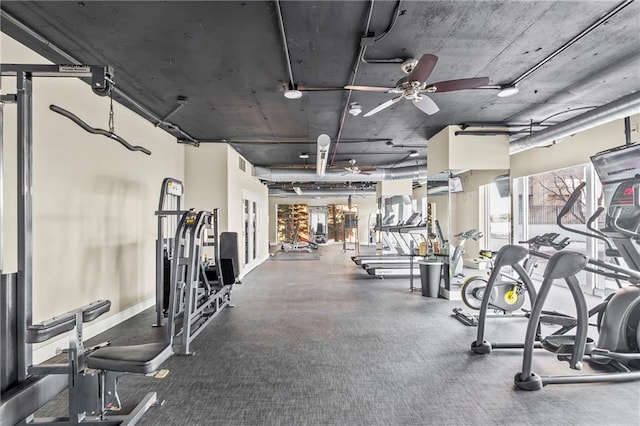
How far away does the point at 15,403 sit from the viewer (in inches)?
71.7

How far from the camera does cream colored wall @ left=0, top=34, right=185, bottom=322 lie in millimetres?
3189

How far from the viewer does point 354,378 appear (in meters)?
2.88

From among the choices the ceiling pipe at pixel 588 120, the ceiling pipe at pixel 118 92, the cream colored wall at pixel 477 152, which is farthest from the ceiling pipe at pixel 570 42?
the ceiling pipe at pixel 118 92

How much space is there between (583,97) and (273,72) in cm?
424

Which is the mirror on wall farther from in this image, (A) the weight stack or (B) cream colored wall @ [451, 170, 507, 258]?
(A) the weight stack

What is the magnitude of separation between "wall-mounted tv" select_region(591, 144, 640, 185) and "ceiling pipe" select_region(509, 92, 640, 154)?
1.12 metres

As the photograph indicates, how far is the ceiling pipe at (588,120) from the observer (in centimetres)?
397

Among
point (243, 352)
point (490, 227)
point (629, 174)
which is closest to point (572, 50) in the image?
point (629, 174)

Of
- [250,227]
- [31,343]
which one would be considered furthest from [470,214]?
[31,343]

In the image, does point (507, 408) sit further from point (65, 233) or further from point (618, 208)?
point (65, 233)

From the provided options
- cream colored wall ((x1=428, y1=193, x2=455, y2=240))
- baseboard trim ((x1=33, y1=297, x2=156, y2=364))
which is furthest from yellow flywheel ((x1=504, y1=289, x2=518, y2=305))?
baseboard trim ((x1=33, y1=297, x2=156, y2=364))

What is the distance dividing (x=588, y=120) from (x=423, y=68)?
3.14 metres

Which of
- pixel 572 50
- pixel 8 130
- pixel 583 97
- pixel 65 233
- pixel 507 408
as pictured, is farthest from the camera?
pixel 583 97

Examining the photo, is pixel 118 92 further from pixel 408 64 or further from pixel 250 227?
pixel 250 227
